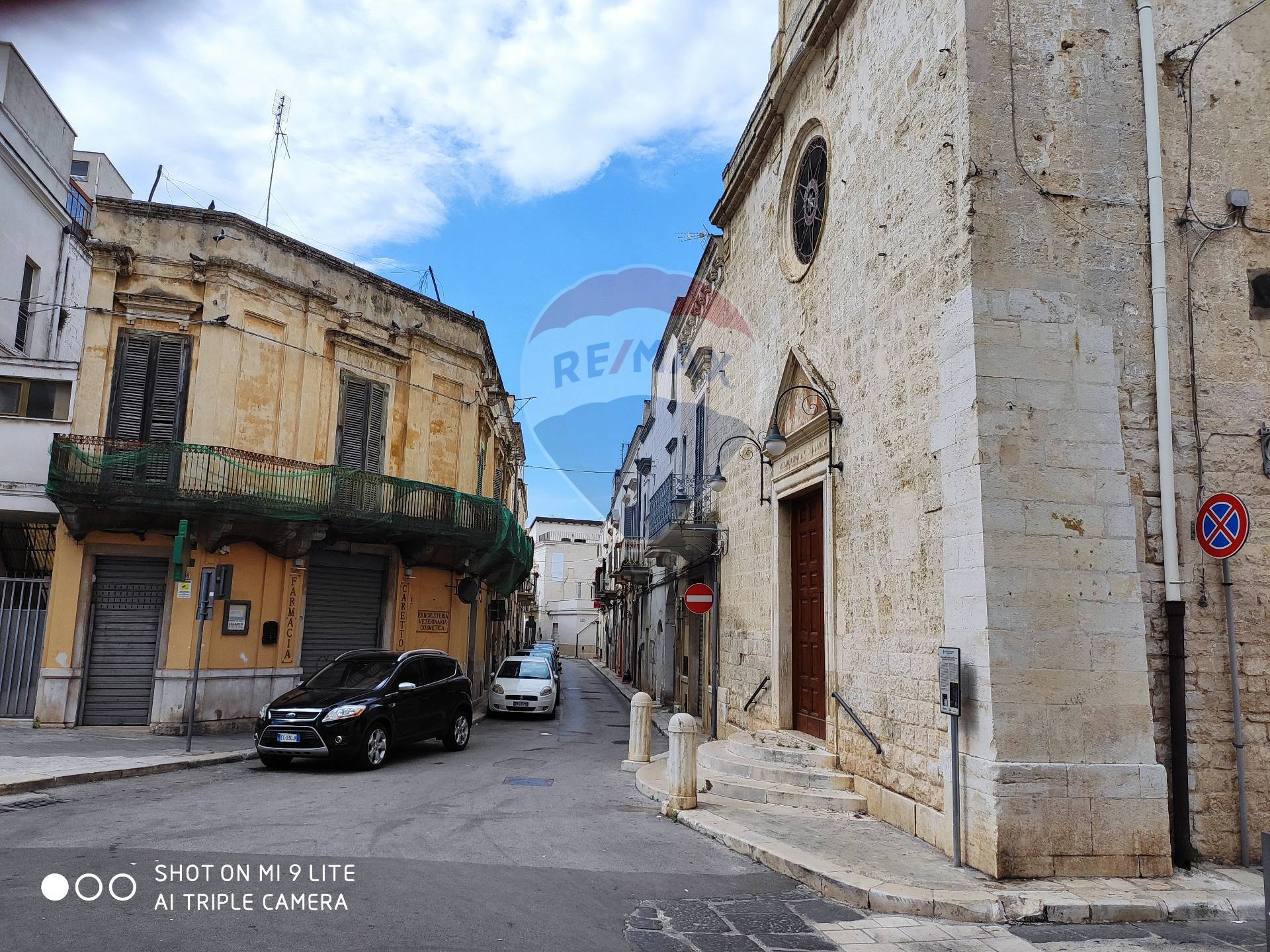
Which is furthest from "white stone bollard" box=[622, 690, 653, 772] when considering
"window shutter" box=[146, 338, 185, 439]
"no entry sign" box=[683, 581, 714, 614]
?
"window shutter" box=[146, 338, 185, 439]

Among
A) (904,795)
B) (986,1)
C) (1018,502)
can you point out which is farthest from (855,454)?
(986,1)

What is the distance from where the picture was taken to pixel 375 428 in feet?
59.0

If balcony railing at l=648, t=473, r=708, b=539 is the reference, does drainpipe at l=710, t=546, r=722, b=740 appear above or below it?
below

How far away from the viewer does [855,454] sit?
989cm

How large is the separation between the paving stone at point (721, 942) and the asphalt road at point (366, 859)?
0.46 metres

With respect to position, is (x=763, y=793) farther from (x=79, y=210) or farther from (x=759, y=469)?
(x=79, y=210)

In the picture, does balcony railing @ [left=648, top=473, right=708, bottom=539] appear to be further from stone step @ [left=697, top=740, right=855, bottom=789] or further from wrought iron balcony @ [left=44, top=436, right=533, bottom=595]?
stone step @ [left=697, top=740, right=855, bottom=789]

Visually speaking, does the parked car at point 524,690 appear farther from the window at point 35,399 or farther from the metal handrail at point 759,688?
the window at point 35,399

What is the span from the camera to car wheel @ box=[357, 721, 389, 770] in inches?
443

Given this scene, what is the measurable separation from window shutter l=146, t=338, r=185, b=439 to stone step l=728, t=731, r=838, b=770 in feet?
35.4

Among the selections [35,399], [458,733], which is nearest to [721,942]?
[458,733]

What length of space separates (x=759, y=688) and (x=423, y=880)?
7559mm

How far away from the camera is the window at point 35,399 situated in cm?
1471

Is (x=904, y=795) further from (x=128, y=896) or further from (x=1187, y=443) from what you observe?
(x=128, y=896)
